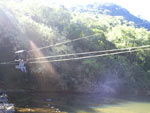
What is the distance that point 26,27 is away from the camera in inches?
1030

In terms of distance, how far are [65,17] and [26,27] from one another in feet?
47.4

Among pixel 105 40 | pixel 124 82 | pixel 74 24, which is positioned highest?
pixel 74 24

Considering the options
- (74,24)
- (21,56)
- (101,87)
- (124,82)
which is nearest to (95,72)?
(101,87)

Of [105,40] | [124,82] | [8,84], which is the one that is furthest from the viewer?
[105,40]

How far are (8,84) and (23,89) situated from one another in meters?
2.18

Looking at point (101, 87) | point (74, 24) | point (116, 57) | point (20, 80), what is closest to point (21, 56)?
point (20, 80)

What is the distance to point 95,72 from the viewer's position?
100 feet

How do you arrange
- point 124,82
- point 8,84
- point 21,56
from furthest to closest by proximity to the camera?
1. point 124,82
2. point 8,84
3. point 21,56

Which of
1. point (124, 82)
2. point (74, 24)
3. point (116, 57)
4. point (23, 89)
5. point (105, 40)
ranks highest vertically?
point (74, 24)

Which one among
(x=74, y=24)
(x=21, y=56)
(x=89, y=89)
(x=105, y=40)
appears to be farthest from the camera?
(x=105, y=40)

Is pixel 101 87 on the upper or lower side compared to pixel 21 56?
lower

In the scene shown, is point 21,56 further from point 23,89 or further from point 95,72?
point 95,72

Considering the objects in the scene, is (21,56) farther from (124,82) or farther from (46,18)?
(124,82)

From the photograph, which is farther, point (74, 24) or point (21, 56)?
Answer: point (74, 24)
